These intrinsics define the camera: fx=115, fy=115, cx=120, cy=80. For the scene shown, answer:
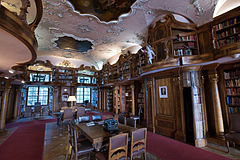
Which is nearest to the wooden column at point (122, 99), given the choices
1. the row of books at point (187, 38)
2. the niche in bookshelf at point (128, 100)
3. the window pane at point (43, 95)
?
the niche in bookshelf at point (128, 100)

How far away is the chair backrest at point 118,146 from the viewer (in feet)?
6.56

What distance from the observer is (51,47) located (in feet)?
Result: 29.5

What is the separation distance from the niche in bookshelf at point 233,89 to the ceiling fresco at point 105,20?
216 cm

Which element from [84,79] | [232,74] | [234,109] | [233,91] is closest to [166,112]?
[234,109]

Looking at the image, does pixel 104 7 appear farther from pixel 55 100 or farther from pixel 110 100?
pixel 55 100

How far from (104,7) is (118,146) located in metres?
5.21

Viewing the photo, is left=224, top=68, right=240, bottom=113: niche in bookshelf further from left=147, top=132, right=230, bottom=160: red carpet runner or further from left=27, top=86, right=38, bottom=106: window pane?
left=27, top=86, right=38, bottom=106: window pane

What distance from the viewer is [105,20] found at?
227 inches

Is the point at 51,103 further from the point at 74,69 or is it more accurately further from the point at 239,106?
the point at 239,106

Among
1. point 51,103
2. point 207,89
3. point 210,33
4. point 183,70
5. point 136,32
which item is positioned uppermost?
point 136,32

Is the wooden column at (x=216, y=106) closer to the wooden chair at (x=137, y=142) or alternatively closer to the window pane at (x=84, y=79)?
the wooden chair at (x=137, y=142)

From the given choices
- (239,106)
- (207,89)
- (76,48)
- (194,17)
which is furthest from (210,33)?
(76,48)

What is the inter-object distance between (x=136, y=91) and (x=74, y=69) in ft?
22.4

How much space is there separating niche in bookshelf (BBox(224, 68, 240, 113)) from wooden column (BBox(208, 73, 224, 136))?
0.40m
